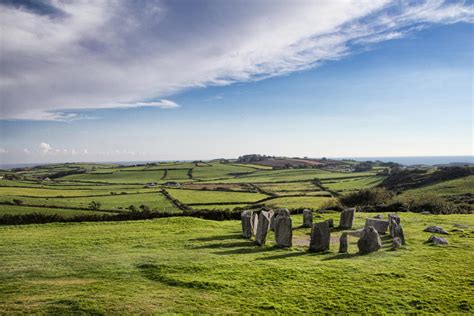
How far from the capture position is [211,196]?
67188 mm

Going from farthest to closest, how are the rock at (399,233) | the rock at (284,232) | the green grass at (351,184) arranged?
the green grass at (351,184) < the rock at (399,233) < the rock at (284,232)

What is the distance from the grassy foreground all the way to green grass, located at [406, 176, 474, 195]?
42104 millimetres

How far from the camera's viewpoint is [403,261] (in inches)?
715

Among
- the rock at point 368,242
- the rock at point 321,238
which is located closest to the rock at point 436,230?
the rock at point 368,242

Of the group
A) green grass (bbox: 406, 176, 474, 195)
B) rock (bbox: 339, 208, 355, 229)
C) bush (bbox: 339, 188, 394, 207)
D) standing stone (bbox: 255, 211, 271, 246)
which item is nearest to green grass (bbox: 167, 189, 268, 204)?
bush (bbox: 339, 188, 394, 207)

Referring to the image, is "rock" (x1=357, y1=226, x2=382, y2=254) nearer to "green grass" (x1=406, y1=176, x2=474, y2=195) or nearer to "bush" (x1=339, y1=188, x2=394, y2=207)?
"bush" (x1=339, y1=188, x2=394, y2=207)

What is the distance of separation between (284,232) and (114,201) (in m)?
46.5

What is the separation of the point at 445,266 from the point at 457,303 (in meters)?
4.60

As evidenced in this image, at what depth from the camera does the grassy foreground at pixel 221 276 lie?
42.7 feet

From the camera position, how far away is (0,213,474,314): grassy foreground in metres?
13.0

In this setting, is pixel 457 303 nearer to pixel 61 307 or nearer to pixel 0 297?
pixel 61 307

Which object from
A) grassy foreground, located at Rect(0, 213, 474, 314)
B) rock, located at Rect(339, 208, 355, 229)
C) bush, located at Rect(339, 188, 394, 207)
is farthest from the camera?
bush, located at Rect(339, 188, 394, 207)

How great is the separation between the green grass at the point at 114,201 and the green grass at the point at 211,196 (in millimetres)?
3515

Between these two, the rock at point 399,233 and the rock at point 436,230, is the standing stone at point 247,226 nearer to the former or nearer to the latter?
the rock at point 399,233
